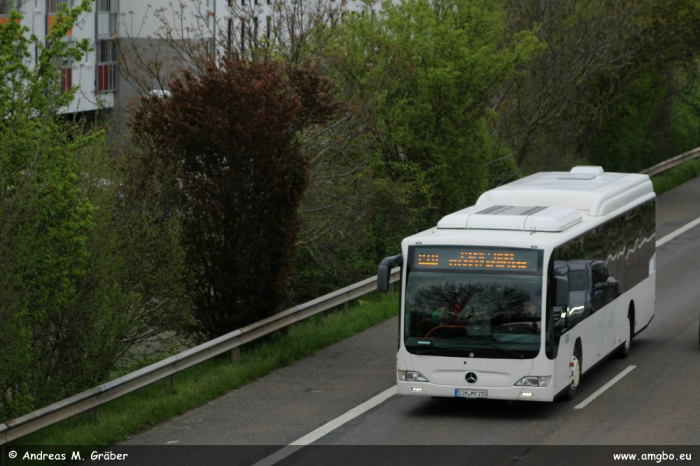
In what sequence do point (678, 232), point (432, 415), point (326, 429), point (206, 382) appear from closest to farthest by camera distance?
1. point (326, 429)
2. point (432, 415)
3. point (206, 382)
4. point (678, 232)

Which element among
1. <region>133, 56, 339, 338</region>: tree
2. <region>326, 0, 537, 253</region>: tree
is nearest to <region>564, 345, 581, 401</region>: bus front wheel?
<region>133, 56, 339, 338</region>: tree

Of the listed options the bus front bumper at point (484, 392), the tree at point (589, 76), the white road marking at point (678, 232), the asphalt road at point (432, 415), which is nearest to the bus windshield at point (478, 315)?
the bus front bumper at point (484, 392)

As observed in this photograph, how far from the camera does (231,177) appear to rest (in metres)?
18.8

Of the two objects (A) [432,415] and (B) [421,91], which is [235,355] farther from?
(B) [421,91]

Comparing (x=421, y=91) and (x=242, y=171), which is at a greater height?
(x=421, y=91)

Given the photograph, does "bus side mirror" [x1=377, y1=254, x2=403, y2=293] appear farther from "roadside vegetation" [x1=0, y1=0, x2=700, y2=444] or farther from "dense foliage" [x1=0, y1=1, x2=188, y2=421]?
"dense foliage" [x1=0, y1=1, x2=188, y2=421]

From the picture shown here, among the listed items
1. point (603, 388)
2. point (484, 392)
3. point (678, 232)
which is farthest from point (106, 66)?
point (484, 392)

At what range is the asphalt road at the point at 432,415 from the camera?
45.4 feet

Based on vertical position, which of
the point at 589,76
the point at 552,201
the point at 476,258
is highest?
the point at 589,76

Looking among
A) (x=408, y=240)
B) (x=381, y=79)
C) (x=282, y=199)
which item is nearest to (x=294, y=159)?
(x=282, y=199)

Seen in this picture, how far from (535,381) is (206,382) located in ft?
16.4

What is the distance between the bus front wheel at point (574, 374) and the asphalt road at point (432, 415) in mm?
172

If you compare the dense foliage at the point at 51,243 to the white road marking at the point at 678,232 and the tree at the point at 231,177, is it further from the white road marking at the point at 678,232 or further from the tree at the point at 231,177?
the white road marking at the point at 678,232

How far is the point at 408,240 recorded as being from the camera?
50.6 ft
